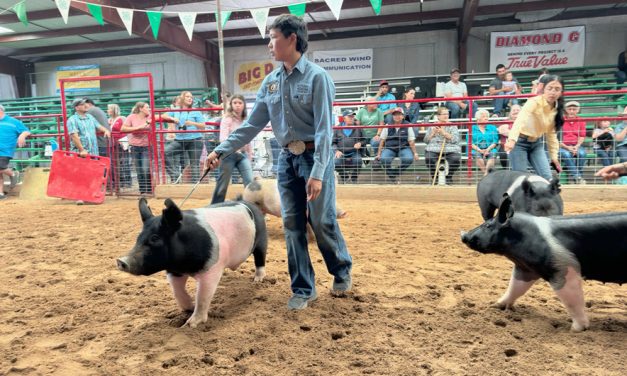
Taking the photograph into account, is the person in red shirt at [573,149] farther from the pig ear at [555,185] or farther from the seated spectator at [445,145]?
the pig ear at [555,185]

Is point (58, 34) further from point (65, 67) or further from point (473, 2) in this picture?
point (473, 2)

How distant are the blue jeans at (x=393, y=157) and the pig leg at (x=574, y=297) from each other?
244 inches

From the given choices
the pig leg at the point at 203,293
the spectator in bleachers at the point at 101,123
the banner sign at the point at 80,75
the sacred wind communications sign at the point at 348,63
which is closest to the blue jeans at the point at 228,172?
the pig leg at the point at 203,293

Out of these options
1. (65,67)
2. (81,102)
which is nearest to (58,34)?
(65,67)

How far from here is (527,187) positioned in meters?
3.89

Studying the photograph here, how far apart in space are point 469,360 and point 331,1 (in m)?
6.43

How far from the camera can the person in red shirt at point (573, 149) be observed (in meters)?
7.82

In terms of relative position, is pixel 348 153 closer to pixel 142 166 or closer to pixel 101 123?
pixel 142 166

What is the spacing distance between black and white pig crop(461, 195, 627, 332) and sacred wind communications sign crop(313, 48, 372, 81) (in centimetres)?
1372

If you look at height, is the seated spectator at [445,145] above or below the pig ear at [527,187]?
above

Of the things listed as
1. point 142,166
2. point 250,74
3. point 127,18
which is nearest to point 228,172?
point 142,166

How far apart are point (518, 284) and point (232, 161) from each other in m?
3.85

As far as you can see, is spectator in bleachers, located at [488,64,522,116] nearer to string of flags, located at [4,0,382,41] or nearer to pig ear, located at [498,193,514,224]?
string of flags, located at [4,0,382,41]

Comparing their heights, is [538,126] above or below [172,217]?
above
